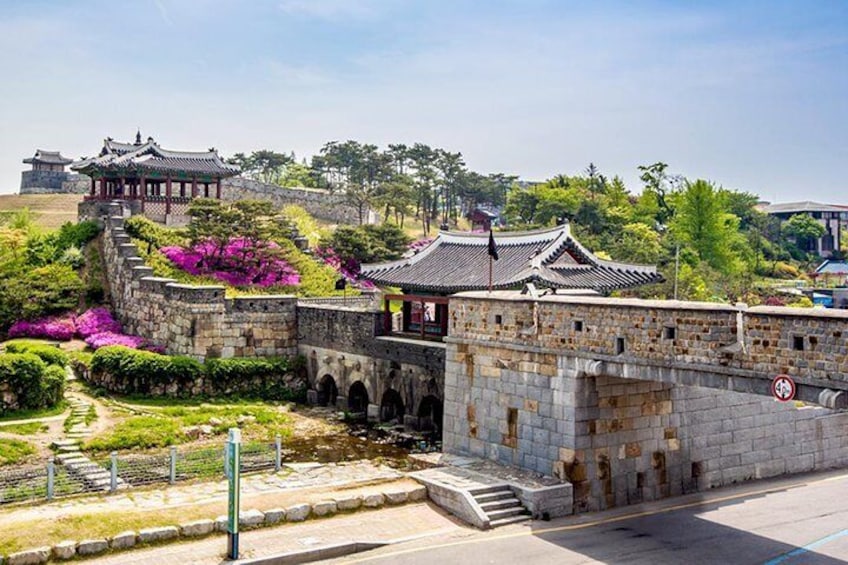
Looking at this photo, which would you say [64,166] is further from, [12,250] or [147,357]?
[147,357]

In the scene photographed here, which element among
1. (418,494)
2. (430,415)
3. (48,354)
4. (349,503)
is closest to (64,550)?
(349,503)

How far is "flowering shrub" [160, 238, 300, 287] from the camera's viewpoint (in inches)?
1858

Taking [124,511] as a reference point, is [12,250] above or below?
above

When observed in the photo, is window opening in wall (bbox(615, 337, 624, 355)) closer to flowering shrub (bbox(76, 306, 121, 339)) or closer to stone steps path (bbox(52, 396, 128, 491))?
stone steps path (bbox(52, 396, 128, 491))

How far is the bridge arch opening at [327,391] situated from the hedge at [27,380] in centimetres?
1126

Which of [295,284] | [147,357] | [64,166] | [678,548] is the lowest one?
[678,548]

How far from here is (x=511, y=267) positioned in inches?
1284

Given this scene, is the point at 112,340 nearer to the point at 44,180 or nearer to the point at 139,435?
the point at 139,435

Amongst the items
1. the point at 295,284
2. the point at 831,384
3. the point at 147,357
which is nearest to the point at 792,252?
the point at 295,284

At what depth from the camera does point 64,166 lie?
92375mm

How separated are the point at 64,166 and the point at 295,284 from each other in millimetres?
54837

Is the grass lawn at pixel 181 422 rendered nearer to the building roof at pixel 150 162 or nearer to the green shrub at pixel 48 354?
the green shrub at pixel 48 354

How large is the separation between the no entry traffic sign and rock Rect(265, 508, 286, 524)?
1117 cm

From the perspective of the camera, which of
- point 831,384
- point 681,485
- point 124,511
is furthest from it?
point 681,485
